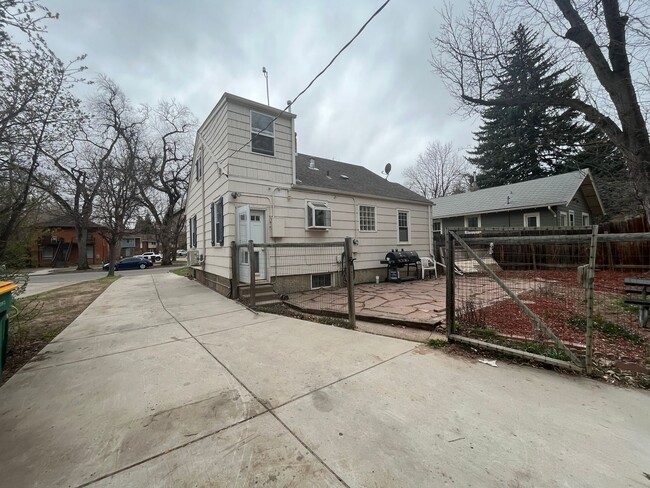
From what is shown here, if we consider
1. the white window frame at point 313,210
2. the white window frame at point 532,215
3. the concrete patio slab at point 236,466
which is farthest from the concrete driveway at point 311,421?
the white window frame at point 532,215

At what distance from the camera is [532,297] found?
438cm

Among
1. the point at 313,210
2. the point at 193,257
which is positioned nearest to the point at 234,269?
the point at 313,210

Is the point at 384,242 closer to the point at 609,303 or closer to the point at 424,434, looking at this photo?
the point at 609,303

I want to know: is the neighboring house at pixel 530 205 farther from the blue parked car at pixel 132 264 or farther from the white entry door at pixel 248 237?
the blue parked car at pixel 132 264

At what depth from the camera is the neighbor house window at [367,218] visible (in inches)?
388

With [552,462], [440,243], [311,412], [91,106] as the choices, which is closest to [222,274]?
[311,412]

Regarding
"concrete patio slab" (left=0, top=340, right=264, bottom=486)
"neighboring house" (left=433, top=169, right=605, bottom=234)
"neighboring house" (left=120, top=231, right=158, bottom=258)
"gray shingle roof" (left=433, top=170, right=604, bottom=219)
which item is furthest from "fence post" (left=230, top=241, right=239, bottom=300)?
"neighboring house" (left=120, top=231, right=158, bottom=258)

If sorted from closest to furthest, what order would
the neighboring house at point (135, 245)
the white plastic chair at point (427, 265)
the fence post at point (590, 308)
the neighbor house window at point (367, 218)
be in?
the fence post at point (590, 308) → the neighbor house window at point (367, 218) → the white plastic chair at point (427, 265) → the neighboring house at point (135, 245)

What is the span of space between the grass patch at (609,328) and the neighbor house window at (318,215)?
20.2 ft

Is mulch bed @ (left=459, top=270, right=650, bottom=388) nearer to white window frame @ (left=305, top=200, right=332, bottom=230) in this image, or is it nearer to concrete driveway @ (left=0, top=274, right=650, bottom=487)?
concrete driveway @ (left=0, top=274, right=650, bottom=487)

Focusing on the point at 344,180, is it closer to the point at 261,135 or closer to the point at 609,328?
the point at 261,135

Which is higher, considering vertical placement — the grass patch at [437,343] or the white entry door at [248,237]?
the white entry door at [248,237]

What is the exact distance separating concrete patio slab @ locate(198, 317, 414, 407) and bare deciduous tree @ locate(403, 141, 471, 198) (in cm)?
3028

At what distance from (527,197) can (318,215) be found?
13.8m
